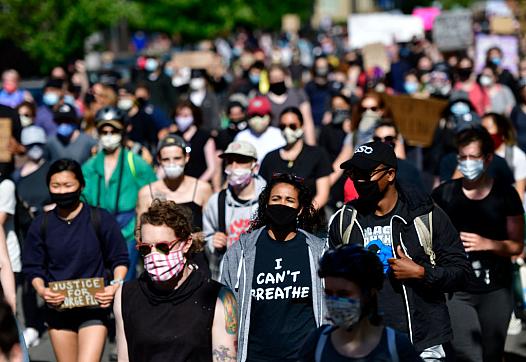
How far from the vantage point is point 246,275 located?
17.9ft

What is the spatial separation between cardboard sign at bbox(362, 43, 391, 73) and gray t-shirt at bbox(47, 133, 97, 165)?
A: 1067cm

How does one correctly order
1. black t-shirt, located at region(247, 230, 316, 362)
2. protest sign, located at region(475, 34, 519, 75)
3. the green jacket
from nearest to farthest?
1. black t-shirt, located at region(247, 230, 316, 362)
2. the green jacket
3. protest sign, located at region(475, 34, 519, 75)

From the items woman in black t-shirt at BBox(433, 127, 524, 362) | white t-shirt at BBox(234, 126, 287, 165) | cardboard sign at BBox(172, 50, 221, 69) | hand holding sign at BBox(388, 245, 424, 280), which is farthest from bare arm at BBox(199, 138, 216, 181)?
cardboard sign at BBox(172, 50, 221, 69)

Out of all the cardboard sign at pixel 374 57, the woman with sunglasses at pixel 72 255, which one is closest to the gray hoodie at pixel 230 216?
the woman with sunglasses at pixel 72 255

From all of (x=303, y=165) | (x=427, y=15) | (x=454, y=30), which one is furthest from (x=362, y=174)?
(x=427, y=15)

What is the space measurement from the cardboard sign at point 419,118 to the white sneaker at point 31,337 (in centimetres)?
538

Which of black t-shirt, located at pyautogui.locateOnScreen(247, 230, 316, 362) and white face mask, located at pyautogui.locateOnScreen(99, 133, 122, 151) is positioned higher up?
white face mask, located at pyautogui.locateOnScreen(99, 133, 122, 151)

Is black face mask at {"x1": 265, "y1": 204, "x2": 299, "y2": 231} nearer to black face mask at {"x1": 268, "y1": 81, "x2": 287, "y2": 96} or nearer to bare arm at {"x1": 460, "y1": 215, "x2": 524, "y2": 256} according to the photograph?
bare arm at {"x1": 460, "y1": 215, "x2": 524, "y2": 256}

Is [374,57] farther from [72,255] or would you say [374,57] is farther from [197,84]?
[72,255]

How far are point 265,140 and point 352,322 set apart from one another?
236 inches

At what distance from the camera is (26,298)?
9.28 meters

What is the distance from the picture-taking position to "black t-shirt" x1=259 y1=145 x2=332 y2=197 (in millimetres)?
8555

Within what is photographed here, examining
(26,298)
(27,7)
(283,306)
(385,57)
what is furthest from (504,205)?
(27,7)

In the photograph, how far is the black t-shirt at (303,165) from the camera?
855cm
